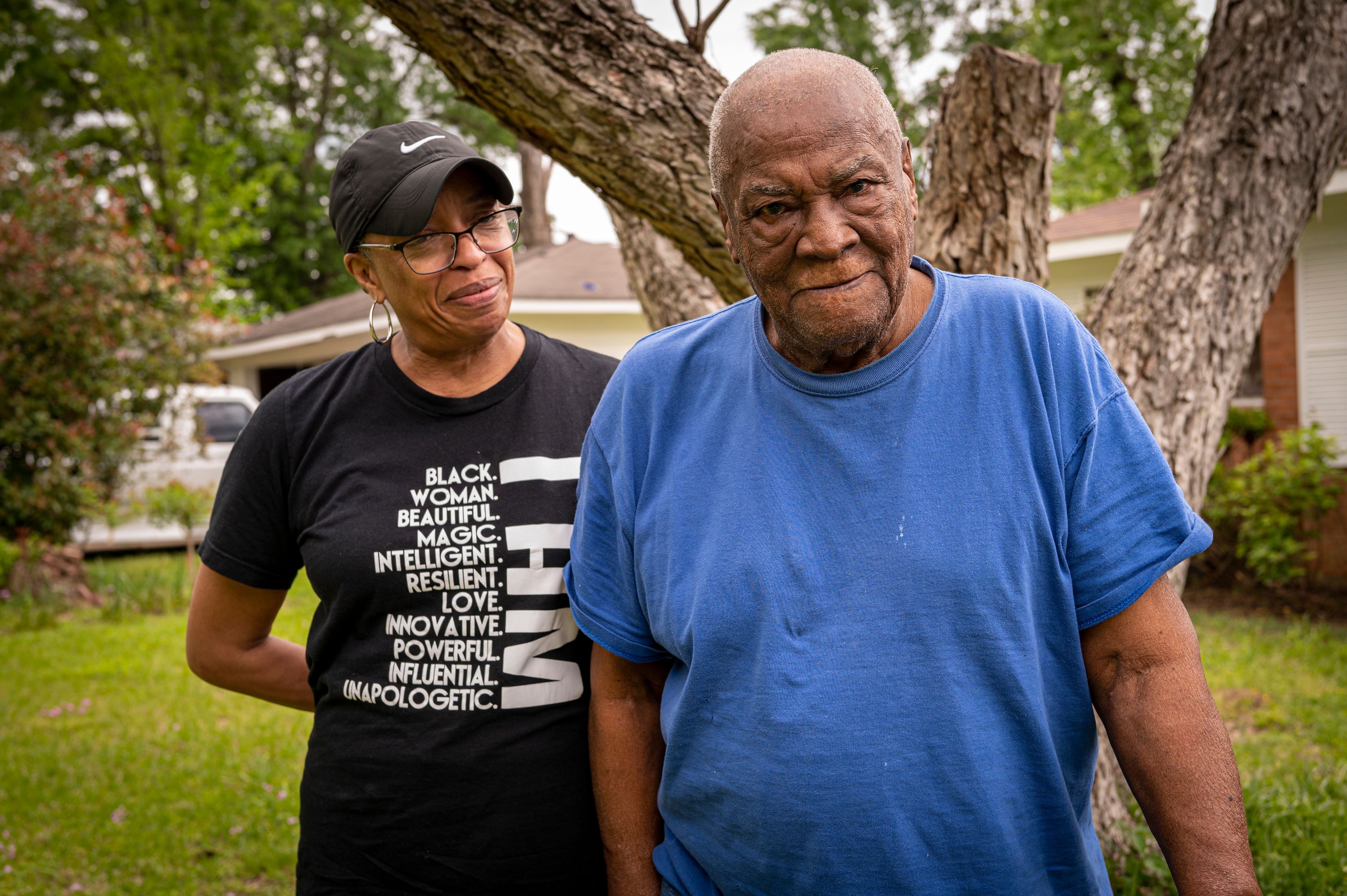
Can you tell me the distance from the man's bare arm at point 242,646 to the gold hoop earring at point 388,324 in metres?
0.61

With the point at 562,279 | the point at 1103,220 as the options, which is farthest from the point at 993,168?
the point at 562,279

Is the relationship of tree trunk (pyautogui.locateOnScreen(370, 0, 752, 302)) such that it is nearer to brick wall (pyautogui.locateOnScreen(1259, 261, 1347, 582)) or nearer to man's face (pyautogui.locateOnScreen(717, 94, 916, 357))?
man's face (pyautogui.locateOnScreen(717, 94, 916, 357))

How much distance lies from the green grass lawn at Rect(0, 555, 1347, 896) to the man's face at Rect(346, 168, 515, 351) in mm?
2642

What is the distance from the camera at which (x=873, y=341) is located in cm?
159

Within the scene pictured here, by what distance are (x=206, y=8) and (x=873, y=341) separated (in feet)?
87.2

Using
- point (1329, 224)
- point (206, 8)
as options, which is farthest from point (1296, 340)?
point (206, 8)

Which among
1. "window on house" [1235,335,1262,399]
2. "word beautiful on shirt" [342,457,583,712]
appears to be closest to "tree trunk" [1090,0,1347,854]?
"word beautiful on shirt" [342,457,583,712]

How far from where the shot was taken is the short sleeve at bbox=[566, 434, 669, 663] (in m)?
1.76

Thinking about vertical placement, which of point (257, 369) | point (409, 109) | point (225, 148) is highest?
point (409, 109)

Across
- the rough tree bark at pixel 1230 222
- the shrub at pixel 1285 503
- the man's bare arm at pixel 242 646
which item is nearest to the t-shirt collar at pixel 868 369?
the man's bare arm at pixel 242 646

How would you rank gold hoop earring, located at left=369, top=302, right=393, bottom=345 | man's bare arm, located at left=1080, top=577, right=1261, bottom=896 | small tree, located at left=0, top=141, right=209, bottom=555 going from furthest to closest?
small tree, located at left=0, top=141, right=209, bottom=555 → gold hoop earring, located at left=369, top=302, right=393, bottom=345 → man's bare arm, located at left=1080, top=577, right=1261, bottom=896

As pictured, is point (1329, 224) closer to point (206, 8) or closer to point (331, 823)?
point (331, 823)

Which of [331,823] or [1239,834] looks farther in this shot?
[331,823]

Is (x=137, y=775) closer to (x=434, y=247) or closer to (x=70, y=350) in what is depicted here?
(x=434, y=247)
